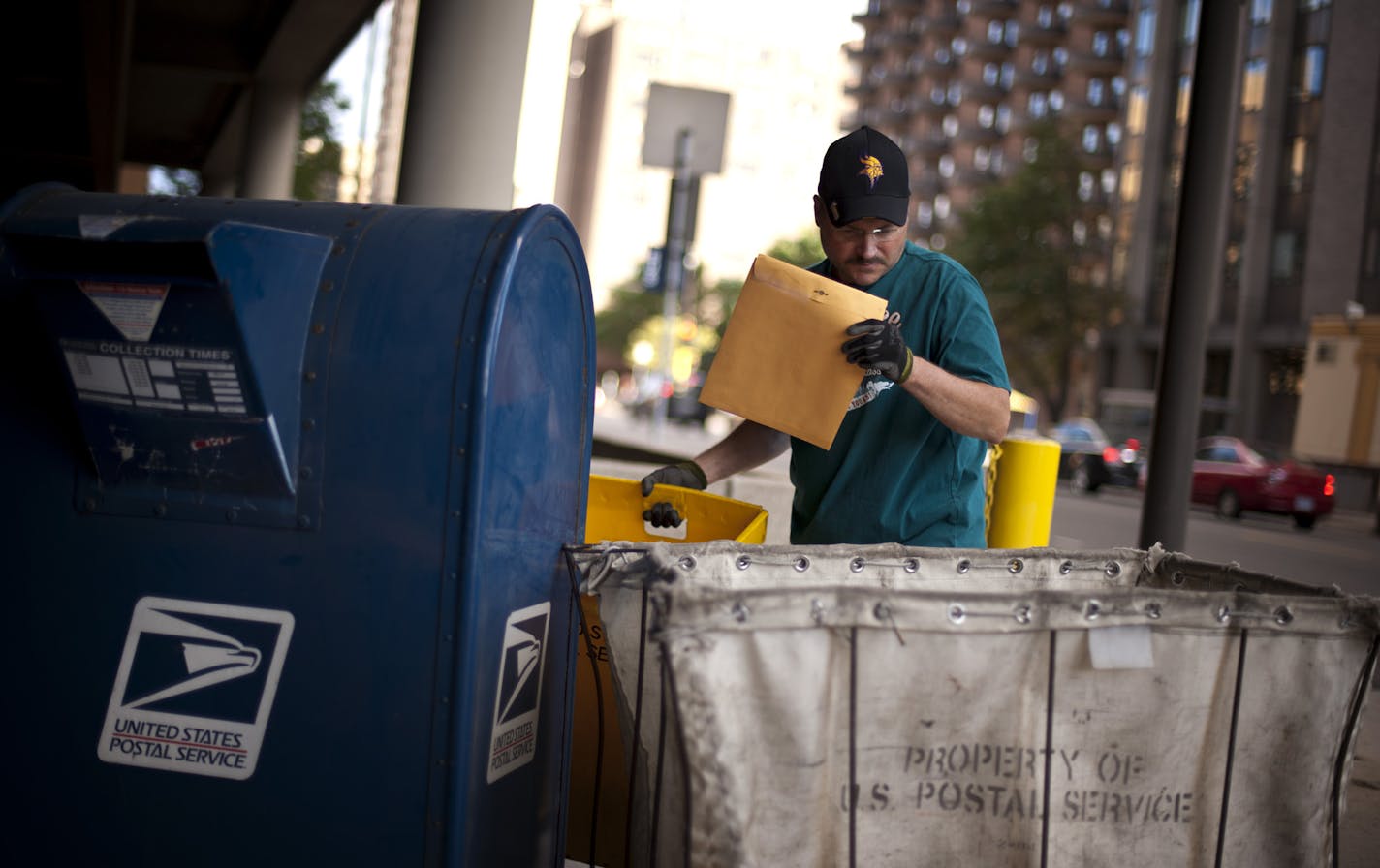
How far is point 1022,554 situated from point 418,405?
1.23m

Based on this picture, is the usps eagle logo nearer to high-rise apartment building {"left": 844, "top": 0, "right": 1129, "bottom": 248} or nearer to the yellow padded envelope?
the yellow padded envelope

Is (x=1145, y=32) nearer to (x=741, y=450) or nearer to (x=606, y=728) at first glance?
(x=741, y=450)

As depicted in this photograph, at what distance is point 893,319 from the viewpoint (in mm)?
2451

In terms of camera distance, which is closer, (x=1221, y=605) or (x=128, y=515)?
(x=1221, y=605)

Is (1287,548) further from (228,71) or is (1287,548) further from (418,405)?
(418,405)

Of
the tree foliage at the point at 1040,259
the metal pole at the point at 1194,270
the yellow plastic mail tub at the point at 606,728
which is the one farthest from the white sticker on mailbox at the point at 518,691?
the tree foliage at the point at 1040,259

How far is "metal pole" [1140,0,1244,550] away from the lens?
6707 mm

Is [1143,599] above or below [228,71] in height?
A: below

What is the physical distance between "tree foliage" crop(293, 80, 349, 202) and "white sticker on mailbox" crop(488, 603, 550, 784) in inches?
865

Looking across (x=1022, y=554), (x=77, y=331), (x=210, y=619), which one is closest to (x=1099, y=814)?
(x=1022, y=554)

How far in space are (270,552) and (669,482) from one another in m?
1.10

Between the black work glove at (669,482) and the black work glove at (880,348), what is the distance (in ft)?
2.27

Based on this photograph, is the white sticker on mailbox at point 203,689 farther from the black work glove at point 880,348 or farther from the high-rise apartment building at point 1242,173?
the high-rise apartment building at point 1242,173

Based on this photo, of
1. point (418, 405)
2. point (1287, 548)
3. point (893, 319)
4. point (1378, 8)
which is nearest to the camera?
point (418, 405)
